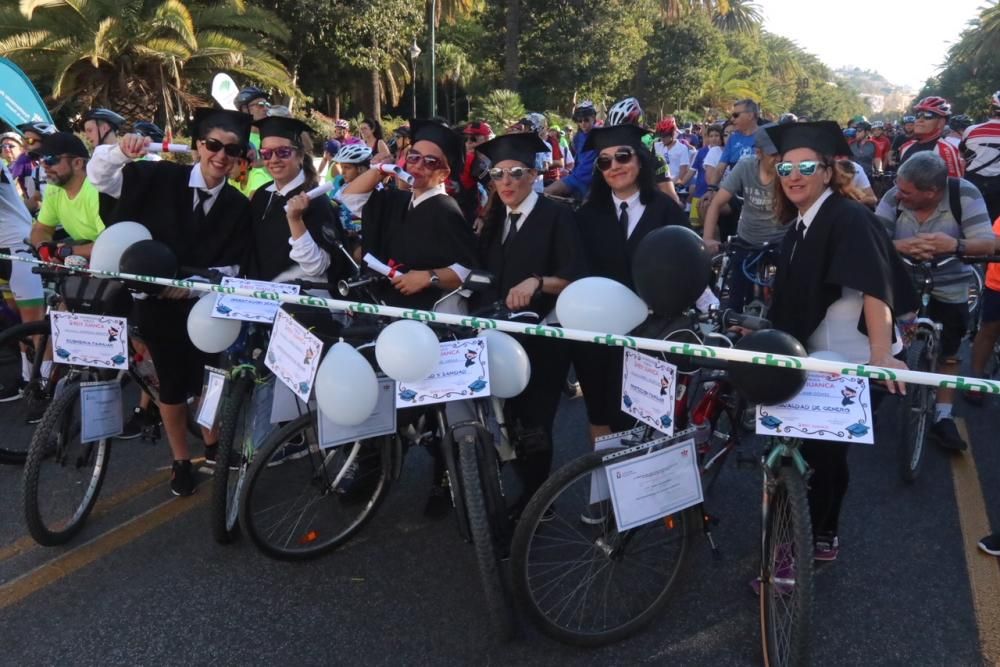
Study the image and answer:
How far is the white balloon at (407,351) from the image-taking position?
258cm

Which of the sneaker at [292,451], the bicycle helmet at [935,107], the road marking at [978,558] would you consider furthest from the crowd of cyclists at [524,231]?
the bicycle helmet at [935,107]

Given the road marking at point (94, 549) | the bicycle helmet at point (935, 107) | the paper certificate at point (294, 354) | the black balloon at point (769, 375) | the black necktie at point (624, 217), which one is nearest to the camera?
the black balloon at point (769, 375)

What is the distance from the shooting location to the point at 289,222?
3.38 metres

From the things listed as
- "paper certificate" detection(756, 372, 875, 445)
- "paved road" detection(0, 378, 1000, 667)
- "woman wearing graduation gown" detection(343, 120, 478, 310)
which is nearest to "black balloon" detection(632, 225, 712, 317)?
"paper certificate" detection(756, 372, 875, 445)

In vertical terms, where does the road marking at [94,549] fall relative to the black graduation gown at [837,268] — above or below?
below

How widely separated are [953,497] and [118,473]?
459cm

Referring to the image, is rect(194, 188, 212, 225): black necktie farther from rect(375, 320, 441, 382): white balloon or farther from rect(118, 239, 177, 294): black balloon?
rect(375, 320, 441, 382): white balloon

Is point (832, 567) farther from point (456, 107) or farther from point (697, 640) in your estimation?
point (456, 107)

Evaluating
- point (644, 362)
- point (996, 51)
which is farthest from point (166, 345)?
point (996, 51)

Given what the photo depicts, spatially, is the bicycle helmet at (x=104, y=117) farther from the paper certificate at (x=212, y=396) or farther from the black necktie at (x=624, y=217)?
the black necktie at (x=624, y=217)

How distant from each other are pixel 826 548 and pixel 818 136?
175 centimetres

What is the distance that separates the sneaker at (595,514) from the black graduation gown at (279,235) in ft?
5.61

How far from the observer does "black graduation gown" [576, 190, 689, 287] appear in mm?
3186

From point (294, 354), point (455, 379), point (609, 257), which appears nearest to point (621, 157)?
point (609, 257)
